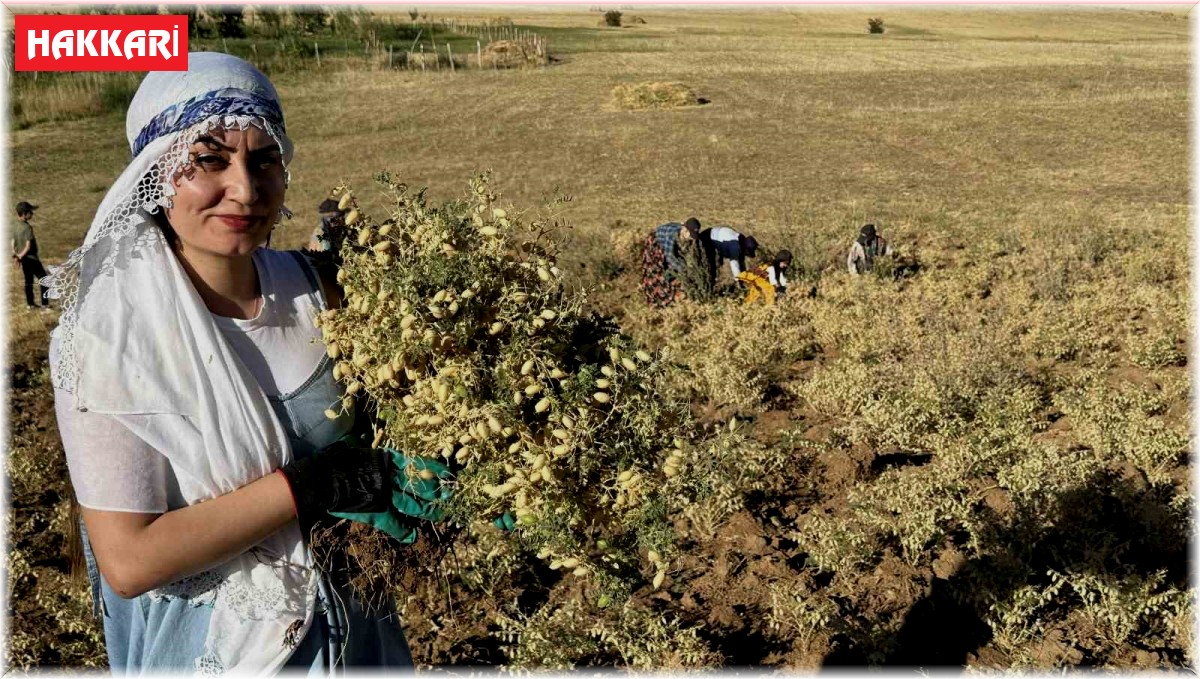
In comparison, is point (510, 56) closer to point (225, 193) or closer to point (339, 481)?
point (225, 193)

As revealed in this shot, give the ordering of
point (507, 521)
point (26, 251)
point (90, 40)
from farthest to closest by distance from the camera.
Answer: point (90, 40), point (26, 251), point (507, 521)

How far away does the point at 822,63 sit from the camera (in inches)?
1226

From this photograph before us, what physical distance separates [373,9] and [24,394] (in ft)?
111

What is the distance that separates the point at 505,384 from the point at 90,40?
26963mm

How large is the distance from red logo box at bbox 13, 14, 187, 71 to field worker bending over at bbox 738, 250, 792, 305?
14.3 m

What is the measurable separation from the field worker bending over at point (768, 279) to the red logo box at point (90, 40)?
14337 millimetres

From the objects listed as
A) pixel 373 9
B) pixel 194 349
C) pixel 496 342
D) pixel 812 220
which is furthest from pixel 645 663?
pixel 373 9

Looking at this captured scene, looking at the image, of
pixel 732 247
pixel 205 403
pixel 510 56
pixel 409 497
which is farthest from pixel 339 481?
pixel 510 56

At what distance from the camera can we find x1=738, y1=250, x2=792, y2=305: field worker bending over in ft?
28.4

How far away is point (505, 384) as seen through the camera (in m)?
1.81

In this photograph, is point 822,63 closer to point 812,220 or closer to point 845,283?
point 812,220

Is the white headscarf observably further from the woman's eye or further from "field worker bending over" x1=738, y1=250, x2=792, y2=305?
"field worker bending over" x1=738, y1=250, x2=792, y2=305

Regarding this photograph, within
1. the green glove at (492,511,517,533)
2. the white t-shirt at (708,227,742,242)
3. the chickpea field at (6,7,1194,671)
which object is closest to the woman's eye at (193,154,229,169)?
the chickpea field at (6,7,1194,671)

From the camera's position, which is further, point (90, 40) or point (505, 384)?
point (90, 40)
